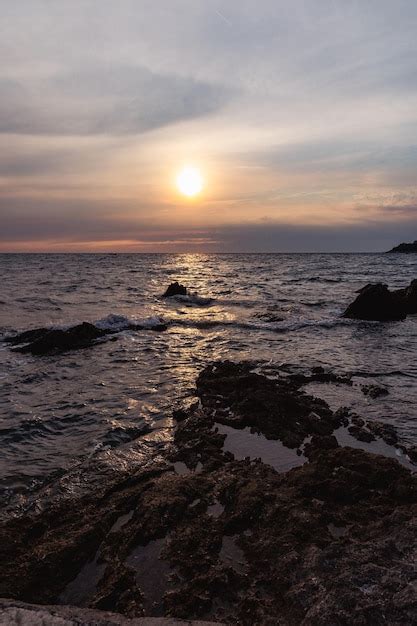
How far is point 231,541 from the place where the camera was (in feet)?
14.4

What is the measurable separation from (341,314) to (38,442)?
1755 centimetres

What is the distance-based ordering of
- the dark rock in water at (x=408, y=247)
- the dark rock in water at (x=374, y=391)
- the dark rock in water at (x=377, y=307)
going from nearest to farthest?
the dark rock in water at (x=374, y=391), the dark rock in water at (x=377, y=307), the dark rock in water at (x=408, y=247)

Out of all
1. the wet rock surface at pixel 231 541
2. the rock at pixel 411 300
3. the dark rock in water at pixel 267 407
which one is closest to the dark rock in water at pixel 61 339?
the dark rock in water at pixel 267 407

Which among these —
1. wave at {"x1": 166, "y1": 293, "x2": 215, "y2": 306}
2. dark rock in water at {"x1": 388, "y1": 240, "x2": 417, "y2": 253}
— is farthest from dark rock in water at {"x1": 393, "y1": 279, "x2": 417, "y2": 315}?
dark rock in water at {"x1": 388, "y1": 240, "x2": 417, "y2": 253}

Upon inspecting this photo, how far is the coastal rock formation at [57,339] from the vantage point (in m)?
14.1

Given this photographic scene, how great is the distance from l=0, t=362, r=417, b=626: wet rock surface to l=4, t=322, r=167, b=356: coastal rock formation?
885 centimetres

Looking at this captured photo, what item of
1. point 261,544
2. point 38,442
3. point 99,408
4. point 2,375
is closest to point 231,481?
point 261,544

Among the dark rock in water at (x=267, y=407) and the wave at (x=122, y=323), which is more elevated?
the wave at (x=122, y=323)

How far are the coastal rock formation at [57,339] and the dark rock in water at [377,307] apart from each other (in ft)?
38.8

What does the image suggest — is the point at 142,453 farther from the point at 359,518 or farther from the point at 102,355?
the point at 102,355

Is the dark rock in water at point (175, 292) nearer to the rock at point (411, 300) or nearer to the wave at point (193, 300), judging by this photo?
the wave at point (193, 300)

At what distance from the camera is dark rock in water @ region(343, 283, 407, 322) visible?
66.2ft

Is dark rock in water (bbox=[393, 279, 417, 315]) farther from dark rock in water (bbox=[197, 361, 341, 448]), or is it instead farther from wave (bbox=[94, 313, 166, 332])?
dark rock in water (bbox=[197, 361, 341, 448])

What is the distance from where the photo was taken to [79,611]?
3205mm
